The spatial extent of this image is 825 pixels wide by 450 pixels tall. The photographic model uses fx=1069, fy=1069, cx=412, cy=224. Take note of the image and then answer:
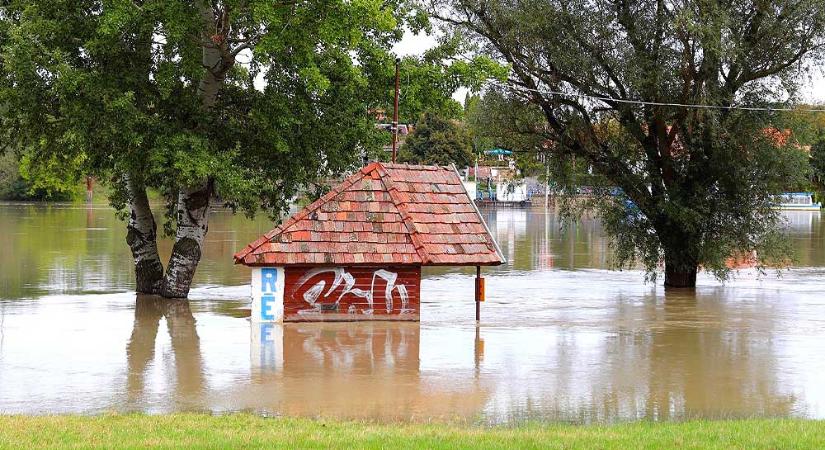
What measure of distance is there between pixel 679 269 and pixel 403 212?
13010mm

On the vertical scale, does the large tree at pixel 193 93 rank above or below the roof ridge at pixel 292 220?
above

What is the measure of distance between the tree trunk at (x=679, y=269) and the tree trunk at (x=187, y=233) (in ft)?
45.6

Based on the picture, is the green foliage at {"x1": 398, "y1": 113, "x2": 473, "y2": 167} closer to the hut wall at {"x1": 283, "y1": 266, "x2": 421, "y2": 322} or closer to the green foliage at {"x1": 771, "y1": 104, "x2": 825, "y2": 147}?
the green foliage at {"x1": 771, "y1": 104, "x2": 825, "y2": 147}

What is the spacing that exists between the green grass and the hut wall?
9328 millimetres

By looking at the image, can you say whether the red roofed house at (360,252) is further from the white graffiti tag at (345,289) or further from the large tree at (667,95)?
the large tree at (667,95)

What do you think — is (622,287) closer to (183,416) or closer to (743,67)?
(743,67)

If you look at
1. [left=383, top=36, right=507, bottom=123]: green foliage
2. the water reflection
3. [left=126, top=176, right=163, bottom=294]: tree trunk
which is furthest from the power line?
the water reflection

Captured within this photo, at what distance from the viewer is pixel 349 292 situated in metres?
21.7

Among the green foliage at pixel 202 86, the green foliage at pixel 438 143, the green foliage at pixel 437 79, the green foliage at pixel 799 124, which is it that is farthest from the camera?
the green foliage at pixel 438 143

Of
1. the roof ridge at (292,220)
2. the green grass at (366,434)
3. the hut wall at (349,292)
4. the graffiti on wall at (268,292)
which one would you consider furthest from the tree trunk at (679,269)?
the green grass at (366,434)

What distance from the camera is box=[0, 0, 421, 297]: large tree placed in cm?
2272

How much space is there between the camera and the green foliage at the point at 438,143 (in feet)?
330

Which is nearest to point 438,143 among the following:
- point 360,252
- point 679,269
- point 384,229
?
point 679,269

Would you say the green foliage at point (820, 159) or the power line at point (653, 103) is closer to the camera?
the power line at point (653, 103)
